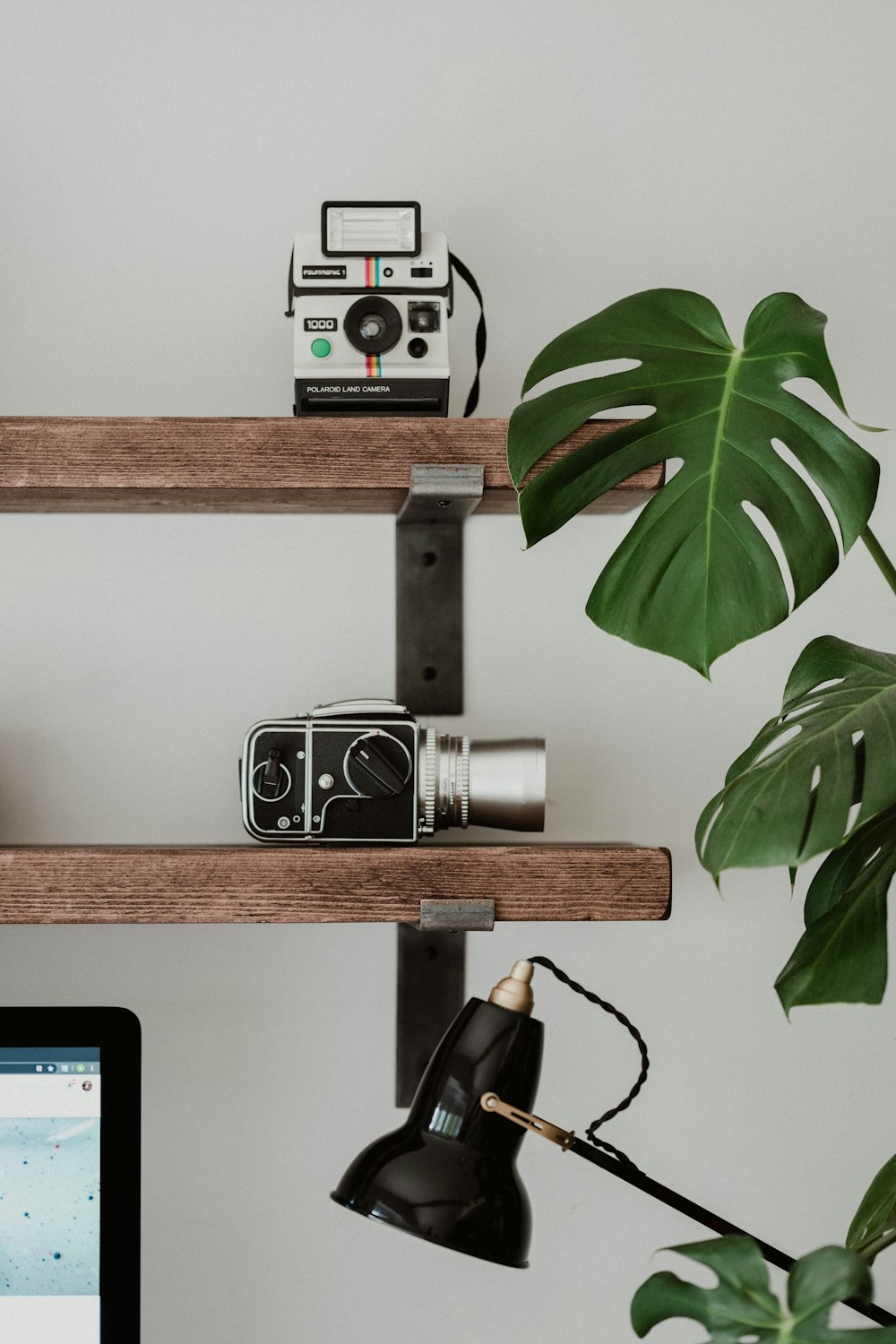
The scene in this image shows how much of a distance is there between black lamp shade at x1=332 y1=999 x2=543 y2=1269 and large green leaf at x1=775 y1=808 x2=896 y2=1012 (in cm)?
19

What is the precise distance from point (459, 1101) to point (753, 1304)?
0.21m

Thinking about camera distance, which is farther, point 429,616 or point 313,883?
point 429,616

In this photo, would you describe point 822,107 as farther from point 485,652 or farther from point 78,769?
point 78,769

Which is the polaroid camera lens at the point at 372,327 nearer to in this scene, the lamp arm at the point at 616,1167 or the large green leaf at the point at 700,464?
the large green leaf at the point at 700,464

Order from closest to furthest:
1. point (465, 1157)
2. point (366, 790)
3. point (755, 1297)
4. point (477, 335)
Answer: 1. point (755, 1297)
2. point (465, 1157)
3. point (366, 790)
4. point (477, 335)

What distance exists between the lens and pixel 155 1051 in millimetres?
993

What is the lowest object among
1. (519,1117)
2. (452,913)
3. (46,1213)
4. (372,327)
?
(46,1213)

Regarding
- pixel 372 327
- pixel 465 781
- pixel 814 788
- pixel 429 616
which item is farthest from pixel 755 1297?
pixel 372 327

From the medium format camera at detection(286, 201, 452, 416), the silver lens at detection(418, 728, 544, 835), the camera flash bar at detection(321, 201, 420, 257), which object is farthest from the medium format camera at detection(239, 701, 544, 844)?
the camera flash bar at detection(321, 201, 420, 257)

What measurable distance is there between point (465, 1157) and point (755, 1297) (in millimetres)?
195

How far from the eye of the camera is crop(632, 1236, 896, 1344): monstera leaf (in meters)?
0.56

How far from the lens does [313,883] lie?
0.78 m

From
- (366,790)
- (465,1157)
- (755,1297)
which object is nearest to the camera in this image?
(755,1297)

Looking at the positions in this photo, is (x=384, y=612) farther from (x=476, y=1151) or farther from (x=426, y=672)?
(x=476, y=1151)
